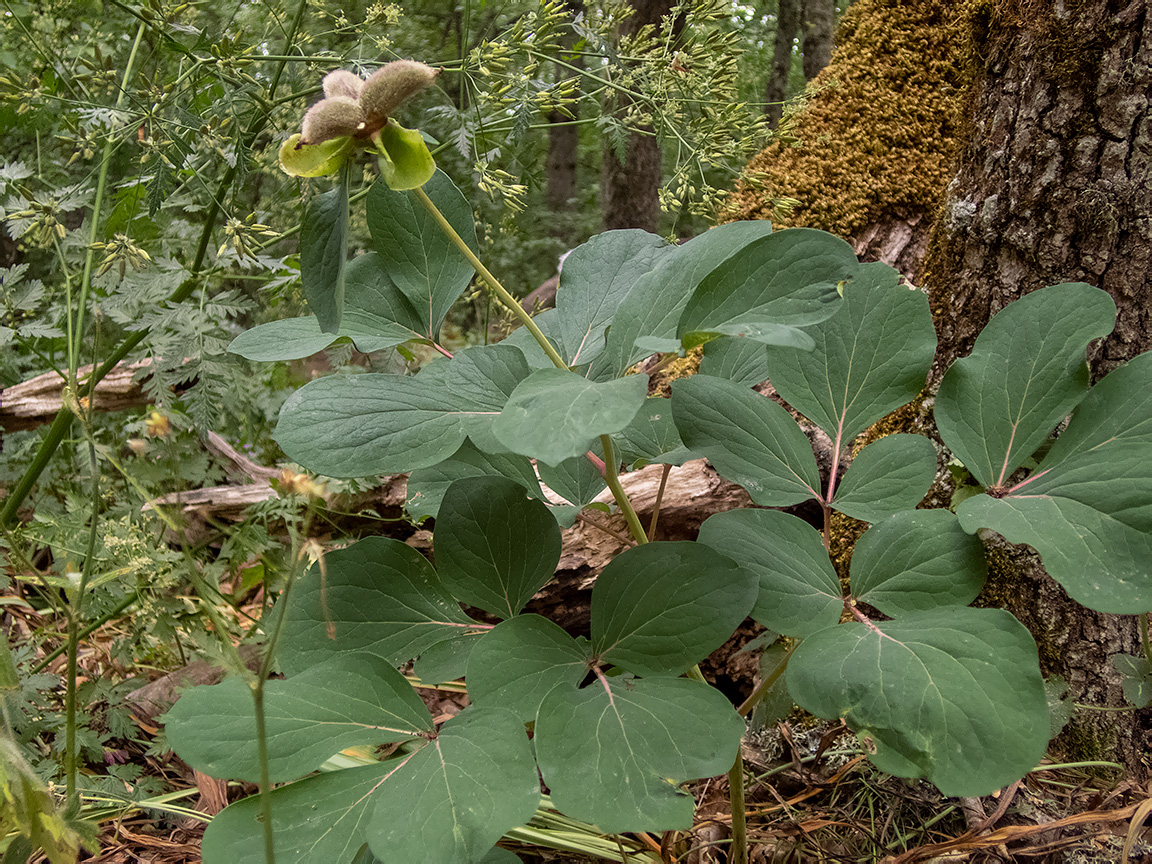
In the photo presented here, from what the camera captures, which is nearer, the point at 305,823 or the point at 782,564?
the point at 305,823

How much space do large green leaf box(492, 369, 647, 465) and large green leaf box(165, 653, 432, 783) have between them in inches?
11.5

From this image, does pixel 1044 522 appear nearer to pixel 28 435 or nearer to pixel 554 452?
pixel 554 452

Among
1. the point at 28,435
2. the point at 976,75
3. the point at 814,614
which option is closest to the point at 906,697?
the point at 814,614

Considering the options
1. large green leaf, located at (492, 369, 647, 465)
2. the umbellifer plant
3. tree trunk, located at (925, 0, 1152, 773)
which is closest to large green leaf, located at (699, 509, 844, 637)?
the umbellifer plant

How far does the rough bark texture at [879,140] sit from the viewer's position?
1758 millimetres

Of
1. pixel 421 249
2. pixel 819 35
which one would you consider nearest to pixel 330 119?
pixel 421 249

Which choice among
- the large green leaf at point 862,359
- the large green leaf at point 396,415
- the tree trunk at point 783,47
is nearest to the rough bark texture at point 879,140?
the large green leaf at point 862,359

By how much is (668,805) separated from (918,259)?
1585mm

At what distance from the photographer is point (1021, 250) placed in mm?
1099

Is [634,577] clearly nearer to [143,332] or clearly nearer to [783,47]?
[143,332]

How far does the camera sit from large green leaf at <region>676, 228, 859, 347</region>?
59 cm

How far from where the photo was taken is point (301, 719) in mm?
628

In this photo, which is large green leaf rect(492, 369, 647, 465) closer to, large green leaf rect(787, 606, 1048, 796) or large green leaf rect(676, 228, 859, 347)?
large green leaf rect(676, 228, 859, 347)

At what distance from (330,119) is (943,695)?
0.68 metres
